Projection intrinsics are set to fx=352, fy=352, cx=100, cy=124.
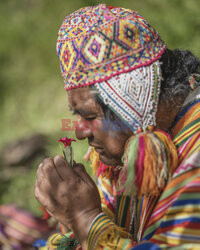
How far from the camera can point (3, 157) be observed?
6.53 metres

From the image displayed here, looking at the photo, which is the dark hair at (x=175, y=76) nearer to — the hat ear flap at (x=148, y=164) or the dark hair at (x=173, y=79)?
the dark hair at (x=173, y=79)

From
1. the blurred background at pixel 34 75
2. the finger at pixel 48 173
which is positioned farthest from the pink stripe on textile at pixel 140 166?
the blurred background at pixel 34 75

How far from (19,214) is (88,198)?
2265 mm

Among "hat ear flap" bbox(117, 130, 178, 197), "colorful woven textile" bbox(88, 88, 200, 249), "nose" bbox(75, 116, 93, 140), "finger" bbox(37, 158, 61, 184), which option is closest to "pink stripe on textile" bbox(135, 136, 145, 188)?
"hat ear flap" bbox(117, 130, 178, 197)

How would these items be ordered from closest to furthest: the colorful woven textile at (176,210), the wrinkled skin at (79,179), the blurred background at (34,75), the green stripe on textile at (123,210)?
the colorful woven textile at (176,210) < the wrinkled skin at (79,179) < the green stripe on textile at (123,210) < the blurred background at (34,75)

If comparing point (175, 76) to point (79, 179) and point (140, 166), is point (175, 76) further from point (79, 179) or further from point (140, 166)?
point (79, 179)

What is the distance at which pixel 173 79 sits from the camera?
1.95 meters

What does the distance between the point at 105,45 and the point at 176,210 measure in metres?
0.89

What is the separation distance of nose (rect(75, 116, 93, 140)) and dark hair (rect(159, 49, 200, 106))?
0.43 meters

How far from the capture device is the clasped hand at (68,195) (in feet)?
6.26

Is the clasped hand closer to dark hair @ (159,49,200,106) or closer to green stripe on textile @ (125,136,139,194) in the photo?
green stripe on textile @ (125,136,139,194)

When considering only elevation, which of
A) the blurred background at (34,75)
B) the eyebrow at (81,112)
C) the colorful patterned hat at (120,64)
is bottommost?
the blurred background at (34,75)

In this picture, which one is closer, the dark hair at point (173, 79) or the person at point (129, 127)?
the person at point (129, 127)

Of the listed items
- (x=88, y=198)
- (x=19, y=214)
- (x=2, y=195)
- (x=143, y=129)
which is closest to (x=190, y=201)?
(x=143, y=129)
